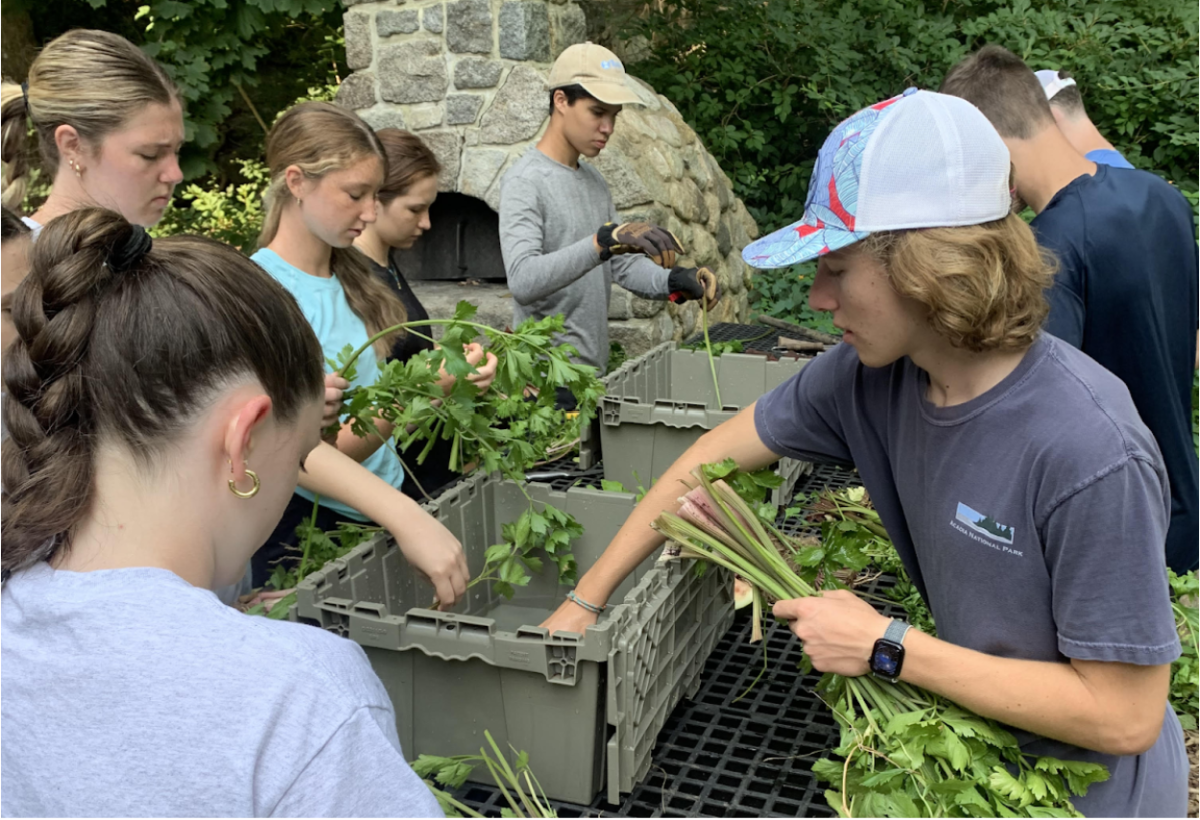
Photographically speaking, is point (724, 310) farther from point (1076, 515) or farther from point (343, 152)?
point (1076, 515)

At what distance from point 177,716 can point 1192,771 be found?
178cm

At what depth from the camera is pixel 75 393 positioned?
1057mm

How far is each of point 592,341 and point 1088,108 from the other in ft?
21.7

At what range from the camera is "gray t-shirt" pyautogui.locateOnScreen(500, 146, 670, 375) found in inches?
140

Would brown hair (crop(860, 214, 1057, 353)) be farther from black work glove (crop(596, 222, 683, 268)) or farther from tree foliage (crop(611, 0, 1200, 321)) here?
tree foliage (crop(611, 0, 1200, 321))

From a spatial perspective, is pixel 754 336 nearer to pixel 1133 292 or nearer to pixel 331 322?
pixel 1133 292

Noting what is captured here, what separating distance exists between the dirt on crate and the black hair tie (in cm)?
181

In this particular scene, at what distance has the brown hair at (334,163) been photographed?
266 cm

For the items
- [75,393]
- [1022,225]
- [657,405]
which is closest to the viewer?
[75,393]

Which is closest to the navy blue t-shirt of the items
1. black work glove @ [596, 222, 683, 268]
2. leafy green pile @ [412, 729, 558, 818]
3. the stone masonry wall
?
black work glove @ [596, 222, 683, 268]

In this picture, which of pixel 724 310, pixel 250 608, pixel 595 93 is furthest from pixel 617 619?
pixel 724 310

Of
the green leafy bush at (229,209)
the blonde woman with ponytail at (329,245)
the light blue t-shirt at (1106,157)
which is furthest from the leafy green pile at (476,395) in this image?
the green leafy bush at (229,209)

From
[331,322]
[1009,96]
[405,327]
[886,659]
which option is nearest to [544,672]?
[886,659]

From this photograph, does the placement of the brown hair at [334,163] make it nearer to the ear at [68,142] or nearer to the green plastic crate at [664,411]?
the ear at [68,142]
